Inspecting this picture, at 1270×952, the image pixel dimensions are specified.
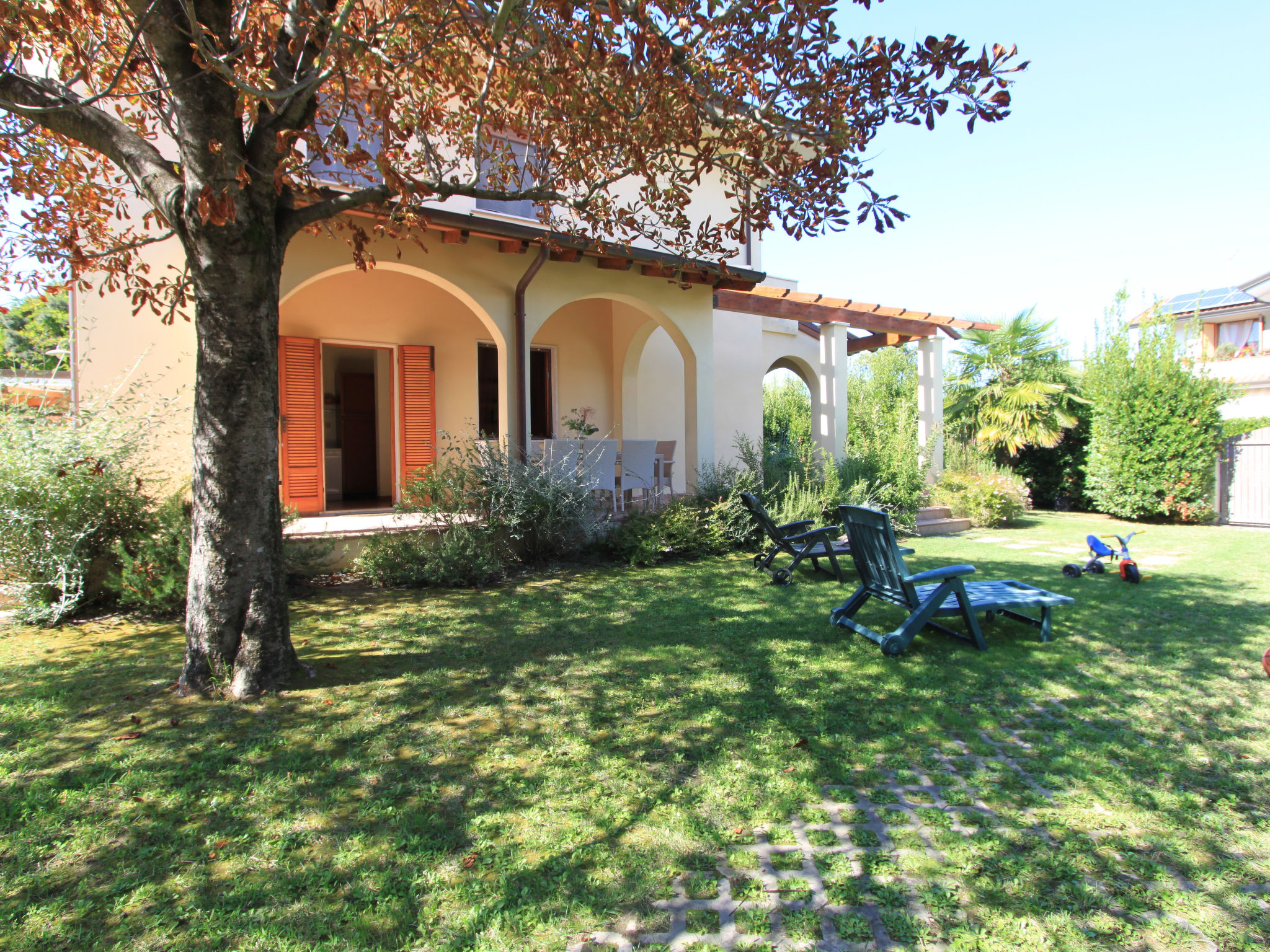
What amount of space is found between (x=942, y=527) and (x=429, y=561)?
893cm

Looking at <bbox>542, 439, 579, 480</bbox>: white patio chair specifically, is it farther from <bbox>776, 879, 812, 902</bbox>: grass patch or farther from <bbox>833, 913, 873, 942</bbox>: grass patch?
<bbox>833, 913, 873, 942</bbox>: grass patch

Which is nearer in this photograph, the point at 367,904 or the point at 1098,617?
the point at 367,904

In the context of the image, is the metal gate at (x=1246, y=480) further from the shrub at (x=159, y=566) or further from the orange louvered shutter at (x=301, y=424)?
the shrub at (x=159, y=566)

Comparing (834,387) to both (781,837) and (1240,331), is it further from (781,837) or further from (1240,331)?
(1240,331)

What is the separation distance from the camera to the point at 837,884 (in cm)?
223

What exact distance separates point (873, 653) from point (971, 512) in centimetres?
893

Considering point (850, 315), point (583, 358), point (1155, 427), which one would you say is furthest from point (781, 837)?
point (1155, 427)

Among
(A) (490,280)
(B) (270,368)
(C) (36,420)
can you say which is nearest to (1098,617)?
(B) (270,368)

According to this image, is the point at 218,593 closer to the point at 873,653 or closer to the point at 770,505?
the point at 873,653

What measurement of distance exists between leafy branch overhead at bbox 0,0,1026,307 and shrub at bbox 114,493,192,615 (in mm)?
1961

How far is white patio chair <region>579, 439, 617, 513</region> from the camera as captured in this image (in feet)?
26.9

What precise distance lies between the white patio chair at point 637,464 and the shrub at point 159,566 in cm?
504

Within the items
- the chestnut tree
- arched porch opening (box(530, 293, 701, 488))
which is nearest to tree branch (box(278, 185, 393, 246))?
the chestnut tree

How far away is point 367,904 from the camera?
214cm
